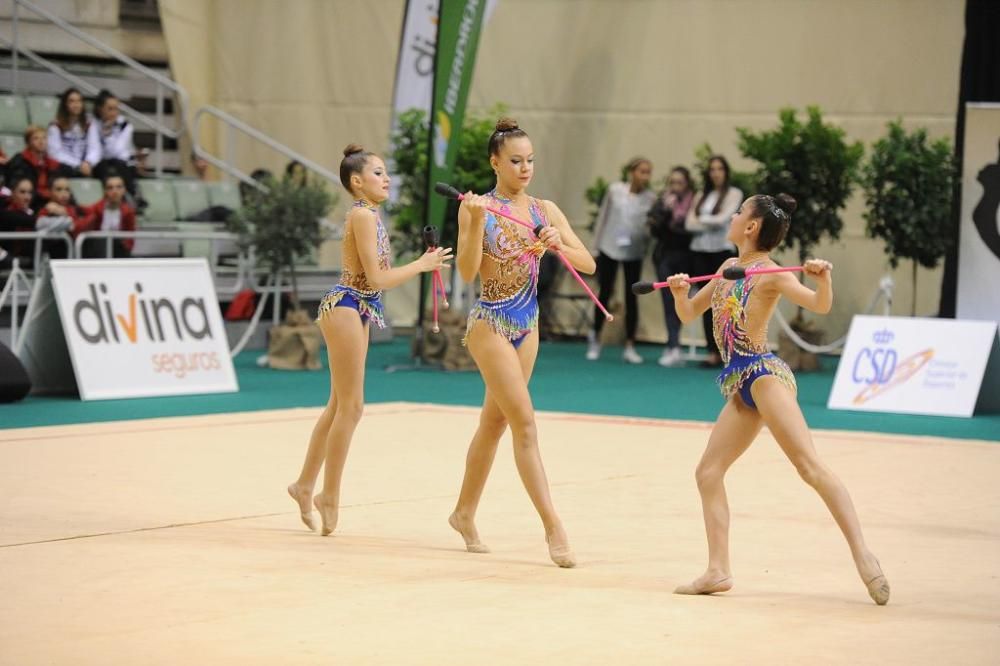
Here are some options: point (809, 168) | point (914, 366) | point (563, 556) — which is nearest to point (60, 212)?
point (809, 168)

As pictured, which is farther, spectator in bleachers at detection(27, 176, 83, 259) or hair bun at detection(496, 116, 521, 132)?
spectator in bleachers at detection(27, 176, 83, 259)

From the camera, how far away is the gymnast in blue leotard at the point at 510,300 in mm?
6180

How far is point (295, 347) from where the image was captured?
14.5m

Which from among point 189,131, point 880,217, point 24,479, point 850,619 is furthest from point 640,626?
point 189,131

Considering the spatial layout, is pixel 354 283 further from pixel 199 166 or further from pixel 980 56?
pixel 199 166

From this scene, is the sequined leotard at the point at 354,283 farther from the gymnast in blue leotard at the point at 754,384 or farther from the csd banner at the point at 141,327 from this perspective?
the csd banner at the point at 141,327

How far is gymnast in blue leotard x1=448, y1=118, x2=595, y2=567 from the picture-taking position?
6180 millimetres

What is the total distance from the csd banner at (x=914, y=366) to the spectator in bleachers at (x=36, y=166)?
761cm

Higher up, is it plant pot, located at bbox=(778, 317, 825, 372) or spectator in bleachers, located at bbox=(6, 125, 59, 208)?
spectator in bleachers, located at bbox=(6, 125, 59, 208)

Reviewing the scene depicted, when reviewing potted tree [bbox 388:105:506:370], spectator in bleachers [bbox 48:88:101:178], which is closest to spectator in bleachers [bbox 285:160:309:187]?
potted tree [bbox 388:105:506:370]

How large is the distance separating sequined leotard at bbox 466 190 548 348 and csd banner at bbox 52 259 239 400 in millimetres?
6239

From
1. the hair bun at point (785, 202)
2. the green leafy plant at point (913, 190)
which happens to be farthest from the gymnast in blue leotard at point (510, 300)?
the green leafy plant at point (913, 190)

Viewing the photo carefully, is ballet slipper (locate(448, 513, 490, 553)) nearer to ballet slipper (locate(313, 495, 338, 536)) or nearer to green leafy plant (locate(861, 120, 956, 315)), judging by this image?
ballet slipper (locate(313, 495, 338, 536))

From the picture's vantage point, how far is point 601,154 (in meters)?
17.8
